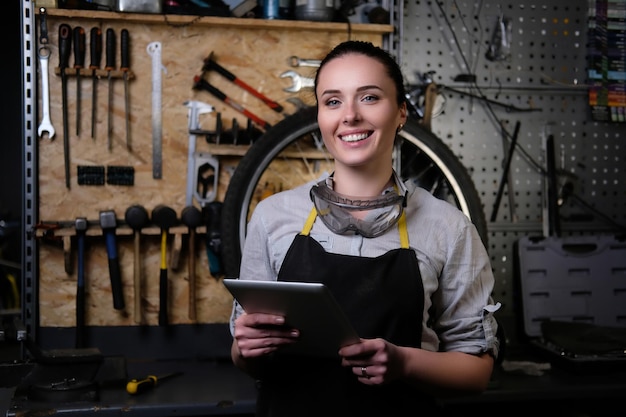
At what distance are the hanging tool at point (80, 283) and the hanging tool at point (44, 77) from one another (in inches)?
14.1

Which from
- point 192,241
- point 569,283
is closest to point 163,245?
point 192,241

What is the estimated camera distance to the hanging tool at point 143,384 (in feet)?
6.64

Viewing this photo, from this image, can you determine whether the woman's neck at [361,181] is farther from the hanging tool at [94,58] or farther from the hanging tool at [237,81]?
the hanging tool at [94,58]

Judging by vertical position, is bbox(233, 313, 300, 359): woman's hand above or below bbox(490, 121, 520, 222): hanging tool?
below

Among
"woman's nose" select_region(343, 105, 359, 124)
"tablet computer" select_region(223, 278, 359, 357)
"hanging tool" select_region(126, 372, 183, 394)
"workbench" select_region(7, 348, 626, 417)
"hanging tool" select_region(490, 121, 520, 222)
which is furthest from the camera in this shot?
"hanging tool" select_region(490, 121, 520, 222)

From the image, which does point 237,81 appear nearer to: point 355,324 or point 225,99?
point 225,99

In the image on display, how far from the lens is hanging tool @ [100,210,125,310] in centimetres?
241

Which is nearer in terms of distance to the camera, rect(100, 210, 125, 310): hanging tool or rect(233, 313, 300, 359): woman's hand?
rect(233, 313, 300, 359): woman's hand

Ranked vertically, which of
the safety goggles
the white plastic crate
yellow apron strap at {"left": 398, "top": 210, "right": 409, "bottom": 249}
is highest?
the safety goggles

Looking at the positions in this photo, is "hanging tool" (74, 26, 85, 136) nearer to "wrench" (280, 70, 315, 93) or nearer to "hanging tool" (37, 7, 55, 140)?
"hanging tool" (37, 7, 55, 140)

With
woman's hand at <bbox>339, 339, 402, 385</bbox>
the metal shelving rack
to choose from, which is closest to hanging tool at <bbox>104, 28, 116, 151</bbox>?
the metal shelving rack

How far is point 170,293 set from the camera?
256cm

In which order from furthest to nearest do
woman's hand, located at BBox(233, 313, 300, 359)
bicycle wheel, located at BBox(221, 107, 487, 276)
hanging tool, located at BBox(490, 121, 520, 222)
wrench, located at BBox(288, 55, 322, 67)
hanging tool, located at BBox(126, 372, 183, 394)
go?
hanging tool, located at BBox(490, 121, 520, 222), wrench, located at BBox(288, 55, 322, 67), bicycle wheel, located at BBox(221, 107, 487, 276), hanging tool, located at BBox(126, 372, 183, 394), woman's hand, located at BBox(233, 313, 300, 359)

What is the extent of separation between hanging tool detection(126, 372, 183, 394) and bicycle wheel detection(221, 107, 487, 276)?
0.42 metres
